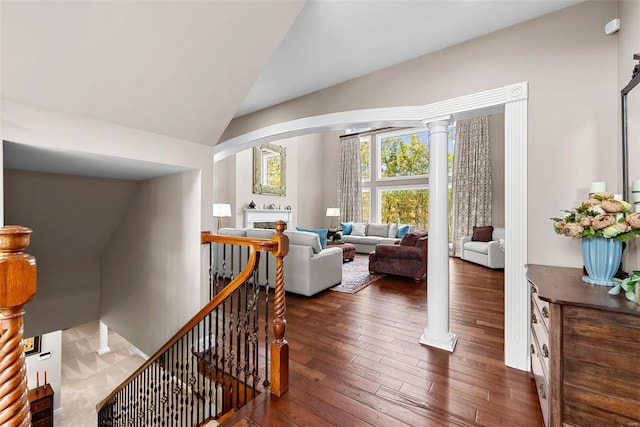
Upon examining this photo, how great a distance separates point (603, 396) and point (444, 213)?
158cm

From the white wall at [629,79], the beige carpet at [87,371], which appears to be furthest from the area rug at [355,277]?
the beige carpet at [87,371]

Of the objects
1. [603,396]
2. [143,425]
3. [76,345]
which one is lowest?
[76,345]

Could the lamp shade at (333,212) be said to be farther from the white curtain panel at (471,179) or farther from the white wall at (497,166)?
the white wall at (497,166)

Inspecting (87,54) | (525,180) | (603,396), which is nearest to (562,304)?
(603,396)

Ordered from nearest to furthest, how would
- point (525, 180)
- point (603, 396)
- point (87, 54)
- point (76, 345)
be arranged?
point (603, 396) < point (87, 54) < point (525, 180) < point (76, 345)

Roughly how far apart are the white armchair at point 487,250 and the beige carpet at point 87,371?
704cm

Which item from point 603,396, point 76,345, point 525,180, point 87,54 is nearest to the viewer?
point 603,396

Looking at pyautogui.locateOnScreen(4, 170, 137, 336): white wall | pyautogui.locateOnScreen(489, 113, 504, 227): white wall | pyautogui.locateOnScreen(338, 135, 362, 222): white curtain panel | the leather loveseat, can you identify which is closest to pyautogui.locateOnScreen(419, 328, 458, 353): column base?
pyautogui.locateOnScreen(4, 170, 137, 336): white wall

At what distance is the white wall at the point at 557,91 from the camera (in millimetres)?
1862

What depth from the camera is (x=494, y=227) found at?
21.6 ft

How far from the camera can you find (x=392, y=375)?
2.05 meters

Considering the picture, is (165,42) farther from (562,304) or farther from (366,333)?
(366,333)

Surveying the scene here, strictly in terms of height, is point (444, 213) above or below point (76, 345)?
above

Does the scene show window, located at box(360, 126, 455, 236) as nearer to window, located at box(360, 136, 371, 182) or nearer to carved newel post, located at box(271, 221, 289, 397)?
window, located at box(360, 136, 371, 182)
